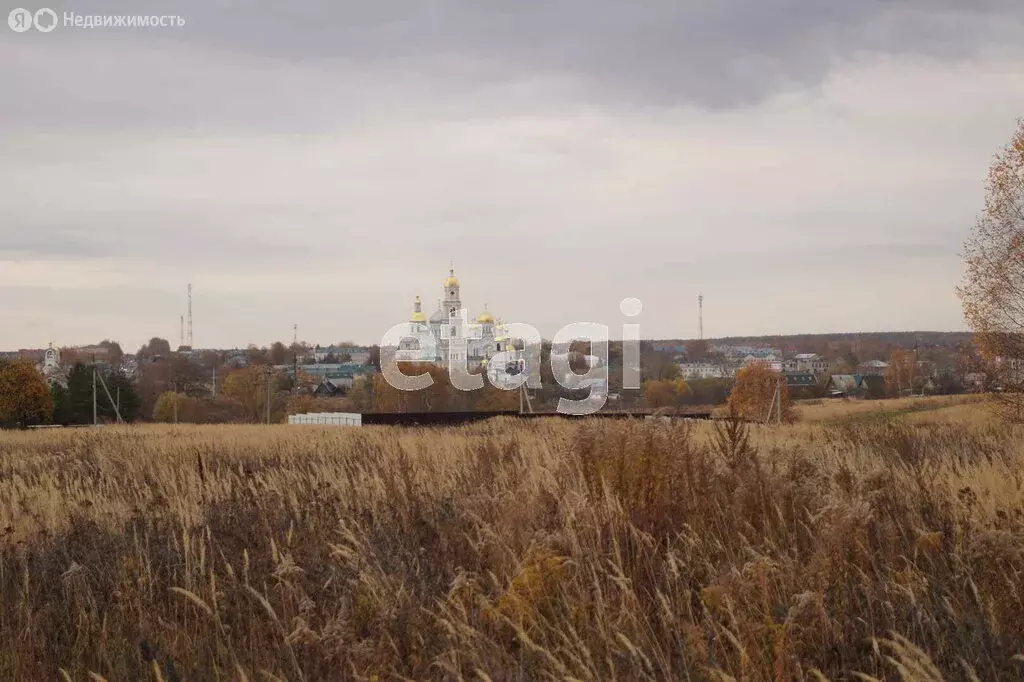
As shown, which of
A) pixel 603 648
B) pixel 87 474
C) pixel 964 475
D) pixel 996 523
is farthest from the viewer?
pixel 87 474

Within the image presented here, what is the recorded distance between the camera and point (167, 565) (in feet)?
17.2

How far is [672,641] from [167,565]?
3056 millimetres

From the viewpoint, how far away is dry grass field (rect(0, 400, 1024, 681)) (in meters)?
3.41

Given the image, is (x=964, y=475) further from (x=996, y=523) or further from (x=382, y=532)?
(x=382, y=532)

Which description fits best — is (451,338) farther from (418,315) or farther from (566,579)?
(566,579)

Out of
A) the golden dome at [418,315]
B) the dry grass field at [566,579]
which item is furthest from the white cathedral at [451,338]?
the dry grass field at [566,579]

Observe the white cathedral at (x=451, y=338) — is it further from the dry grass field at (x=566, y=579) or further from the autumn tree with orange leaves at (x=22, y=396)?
the dry grass field at (x=566, y=579)

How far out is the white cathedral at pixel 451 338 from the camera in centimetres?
8634

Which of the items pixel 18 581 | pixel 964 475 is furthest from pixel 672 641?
pixel 964 475
